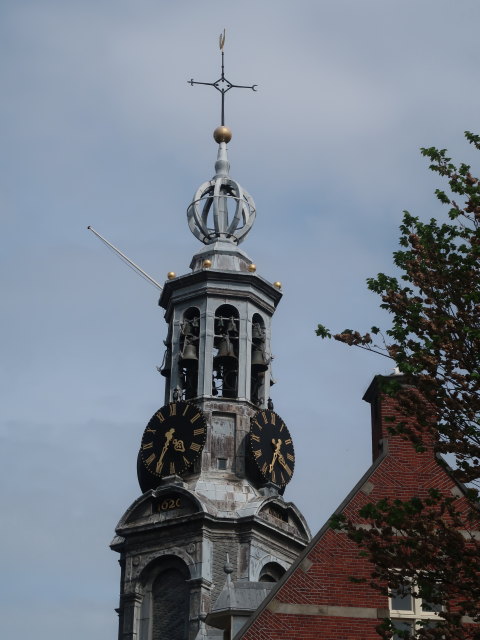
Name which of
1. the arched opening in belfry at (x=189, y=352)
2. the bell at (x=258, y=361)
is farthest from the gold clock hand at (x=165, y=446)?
the bell at (x=258, y=361)

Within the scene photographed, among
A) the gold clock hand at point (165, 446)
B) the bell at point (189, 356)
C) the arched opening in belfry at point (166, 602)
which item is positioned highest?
the bell at point (189, 356)

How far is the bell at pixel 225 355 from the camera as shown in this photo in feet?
211

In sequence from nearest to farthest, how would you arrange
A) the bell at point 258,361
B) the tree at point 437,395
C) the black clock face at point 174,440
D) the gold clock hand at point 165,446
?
the tree at point 437,395
the black clock face at point 174,440
the gold clock hand at point 165,446
the bell at point 258,361

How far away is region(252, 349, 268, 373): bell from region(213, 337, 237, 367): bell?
85cm

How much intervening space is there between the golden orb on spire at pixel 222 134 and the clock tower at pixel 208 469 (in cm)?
773

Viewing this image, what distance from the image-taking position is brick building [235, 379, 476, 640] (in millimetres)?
32562

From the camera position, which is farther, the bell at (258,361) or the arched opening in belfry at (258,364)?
the arched opening in belfry at (258,364)

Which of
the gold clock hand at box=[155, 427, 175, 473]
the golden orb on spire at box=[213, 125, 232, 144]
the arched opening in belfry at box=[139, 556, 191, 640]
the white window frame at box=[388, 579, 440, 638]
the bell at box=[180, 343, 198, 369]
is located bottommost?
the white window frame at box=[388, 579, 440, 638]

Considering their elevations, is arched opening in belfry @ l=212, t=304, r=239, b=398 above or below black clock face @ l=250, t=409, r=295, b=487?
above

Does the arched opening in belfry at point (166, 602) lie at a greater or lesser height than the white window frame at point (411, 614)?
greater

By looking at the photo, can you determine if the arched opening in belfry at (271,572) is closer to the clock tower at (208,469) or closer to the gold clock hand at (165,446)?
the clock tower at (208,469)

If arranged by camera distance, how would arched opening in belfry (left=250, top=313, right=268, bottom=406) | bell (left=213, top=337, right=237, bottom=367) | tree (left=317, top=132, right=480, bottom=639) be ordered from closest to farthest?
tree (left=317, top=132, right=480, bottom=639) < bell (left=213, top=337, right=237, bottom=367) < arched opening in belfry (left=250, top=313, right=268, bottom=406)

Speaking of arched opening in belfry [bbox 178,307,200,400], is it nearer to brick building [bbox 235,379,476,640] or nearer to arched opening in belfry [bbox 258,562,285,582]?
arched opening in belfry [bbox 258,562,285,582]

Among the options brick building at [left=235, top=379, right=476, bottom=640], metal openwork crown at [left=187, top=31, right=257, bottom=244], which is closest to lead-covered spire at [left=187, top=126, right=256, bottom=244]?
metal openwork crown at [left=187, top=31, right=257, bottom=244]
